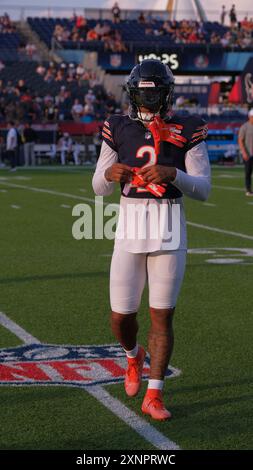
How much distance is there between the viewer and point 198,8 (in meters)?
65.4

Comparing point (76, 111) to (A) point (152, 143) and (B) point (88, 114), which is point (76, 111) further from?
(A) point (152, 143)

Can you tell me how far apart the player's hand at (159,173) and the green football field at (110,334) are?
1.20 metres

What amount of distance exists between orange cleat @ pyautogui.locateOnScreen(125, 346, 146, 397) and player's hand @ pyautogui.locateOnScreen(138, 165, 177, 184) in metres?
1.06

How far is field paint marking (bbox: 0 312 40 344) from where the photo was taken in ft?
22.1

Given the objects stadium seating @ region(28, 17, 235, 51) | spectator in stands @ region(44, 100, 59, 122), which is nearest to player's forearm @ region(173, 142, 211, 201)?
spectator in stands @ region(44, 100, 59, 122)

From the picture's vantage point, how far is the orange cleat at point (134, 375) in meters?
5.27

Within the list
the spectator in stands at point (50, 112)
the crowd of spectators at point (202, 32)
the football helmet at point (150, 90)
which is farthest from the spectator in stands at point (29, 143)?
the football helmet at point (150, 90)

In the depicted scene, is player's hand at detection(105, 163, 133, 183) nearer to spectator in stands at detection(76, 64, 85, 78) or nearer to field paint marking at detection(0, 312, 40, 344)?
field paint marking at detection(0, 312, 40, 344)

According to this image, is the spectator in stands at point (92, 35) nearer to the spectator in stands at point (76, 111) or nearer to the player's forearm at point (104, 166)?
the spectator in stands at point (76, 111)

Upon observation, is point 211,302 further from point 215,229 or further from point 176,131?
point 215,229

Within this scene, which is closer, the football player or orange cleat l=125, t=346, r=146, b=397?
the football player

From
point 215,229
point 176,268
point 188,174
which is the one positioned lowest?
point 215,229

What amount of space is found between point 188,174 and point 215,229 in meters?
8.99
